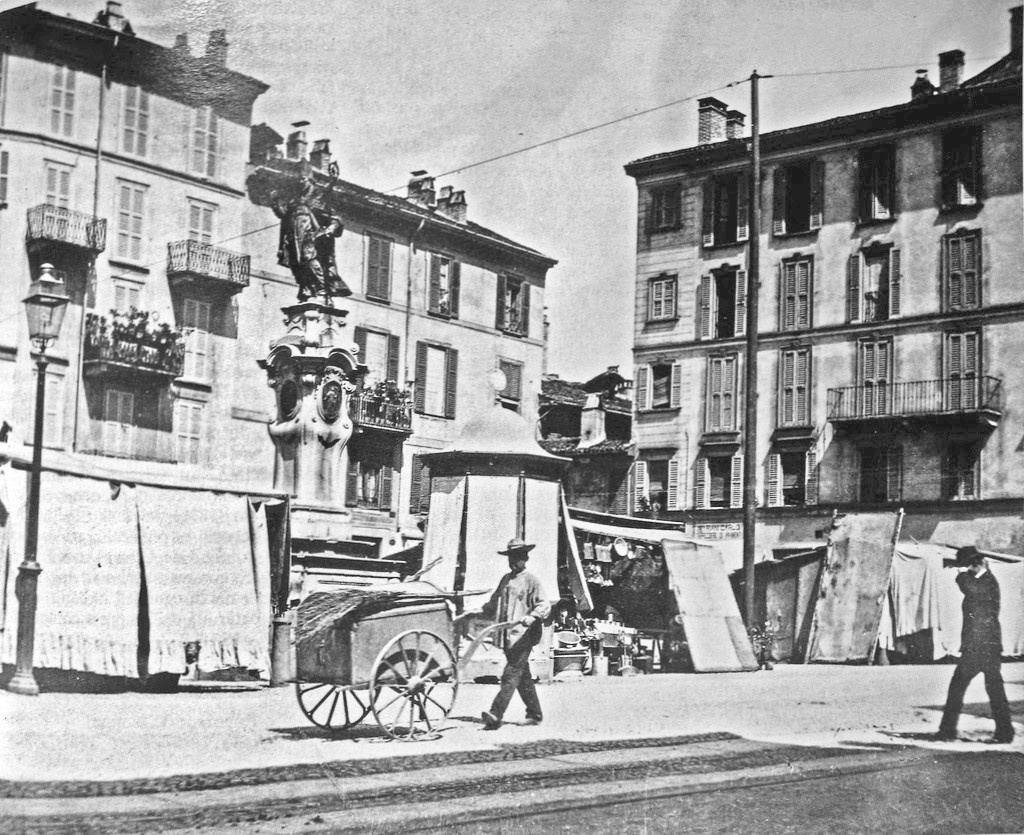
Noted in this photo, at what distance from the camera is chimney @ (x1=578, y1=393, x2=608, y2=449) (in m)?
7.89

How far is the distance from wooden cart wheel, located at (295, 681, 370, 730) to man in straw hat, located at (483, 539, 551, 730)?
2.20 feet

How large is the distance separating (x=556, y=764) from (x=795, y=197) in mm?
3689

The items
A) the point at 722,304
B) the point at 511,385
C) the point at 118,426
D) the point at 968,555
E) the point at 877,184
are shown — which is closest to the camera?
the point at 118,426

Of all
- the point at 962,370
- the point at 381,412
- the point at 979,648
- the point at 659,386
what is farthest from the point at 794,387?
the point at 381,412

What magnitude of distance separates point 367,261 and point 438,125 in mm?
847

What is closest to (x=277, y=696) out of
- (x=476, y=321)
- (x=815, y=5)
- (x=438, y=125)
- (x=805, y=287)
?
(x=476, y=321)

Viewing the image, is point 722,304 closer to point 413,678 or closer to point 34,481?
point 413,678

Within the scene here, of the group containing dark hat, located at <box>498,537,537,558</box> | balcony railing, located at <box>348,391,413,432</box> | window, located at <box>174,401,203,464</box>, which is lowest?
dark hat, located at <box>498,537,537,558</box>

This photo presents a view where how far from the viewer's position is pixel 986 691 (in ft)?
23.8

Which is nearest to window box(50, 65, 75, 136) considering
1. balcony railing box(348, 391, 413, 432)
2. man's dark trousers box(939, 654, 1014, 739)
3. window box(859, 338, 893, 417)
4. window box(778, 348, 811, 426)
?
balcony railing box(348, 391, 413, 432)

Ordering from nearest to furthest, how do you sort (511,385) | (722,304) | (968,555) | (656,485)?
1. (968,555)
2. (511,385)
3. (722,304)
4. (656,485)

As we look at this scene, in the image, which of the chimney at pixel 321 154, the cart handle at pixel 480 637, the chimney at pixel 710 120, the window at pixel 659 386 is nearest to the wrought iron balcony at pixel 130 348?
the chimney at pixel 321 154

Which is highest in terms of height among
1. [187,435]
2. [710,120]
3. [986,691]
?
[710,120]

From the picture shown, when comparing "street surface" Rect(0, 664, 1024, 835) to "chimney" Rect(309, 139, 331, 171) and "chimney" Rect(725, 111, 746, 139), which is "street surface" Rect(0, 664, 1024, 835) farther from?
"chimney" Rect(725, 111, 746, 139)
